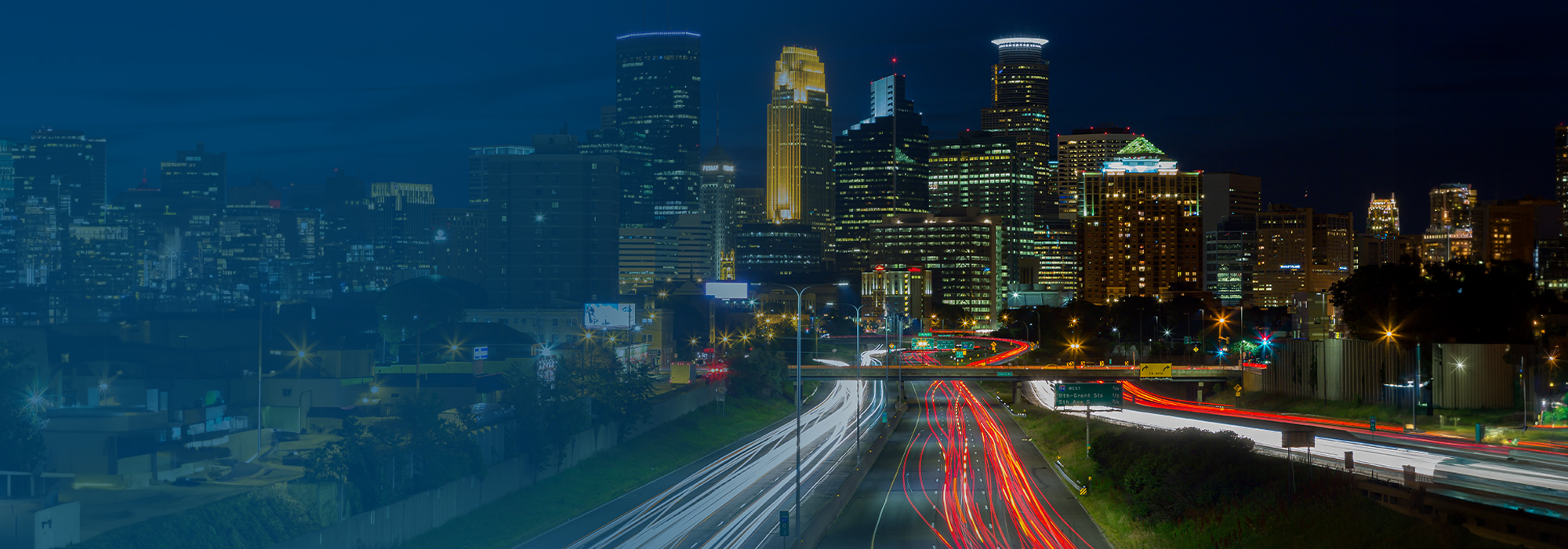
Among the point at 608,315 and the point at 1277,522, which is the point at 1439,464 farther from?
the point at 608,315

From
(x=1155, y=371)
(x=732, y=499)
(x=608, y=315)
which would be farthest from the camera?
(x=608, y=315)

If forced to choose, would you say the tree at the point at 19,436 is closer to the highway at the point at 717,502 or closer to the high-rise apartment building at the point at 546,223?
the highway at the point at 717,502

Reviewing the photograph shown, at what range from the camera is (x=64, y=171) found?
14412 centimetres

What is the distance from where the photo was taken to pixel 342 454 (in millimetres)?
48625

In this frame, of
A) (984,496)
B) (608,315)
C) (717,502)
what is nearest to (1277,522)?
(984,496)

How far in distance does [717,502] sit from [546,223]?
12770 cm

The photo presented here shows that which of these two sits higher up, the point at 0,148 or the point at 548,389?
the point at 0,148

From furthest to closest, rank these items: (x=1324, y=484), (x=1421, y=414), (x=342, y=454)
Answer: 1. (x=1421, y=414)
2. (x=342, y=454)
3. (x=1324, y=484)

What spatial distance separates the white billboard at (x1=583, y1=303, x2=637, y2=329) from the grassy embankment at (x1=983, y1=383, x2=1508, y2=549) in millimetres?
A: 76006

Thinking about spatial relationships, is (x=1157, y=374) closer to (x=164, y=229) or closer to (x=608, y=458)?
(x=608, y=458)

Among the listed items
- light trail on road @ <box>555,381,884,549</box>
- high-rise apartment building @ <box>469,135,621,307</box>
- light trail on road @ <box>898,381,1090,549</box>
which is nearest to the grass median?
light trail on road @ <box>555,381,884,549</box>

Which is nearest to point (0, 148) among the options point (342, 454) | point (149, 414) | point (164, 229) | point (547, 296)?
point (164, 229)

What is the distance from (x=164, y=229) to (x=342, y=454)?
16356 centimetres

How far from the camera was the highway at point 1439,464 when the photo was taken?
3584cm
